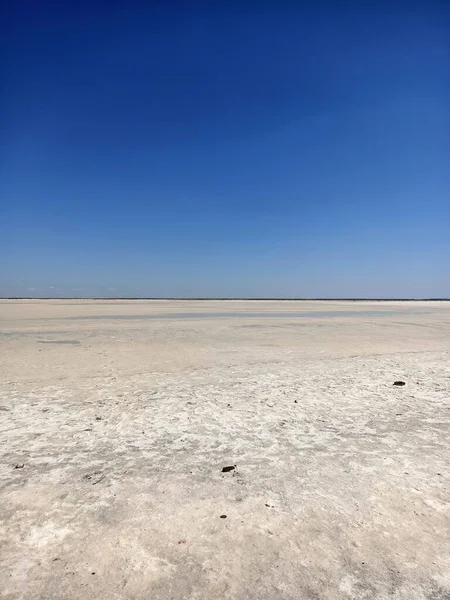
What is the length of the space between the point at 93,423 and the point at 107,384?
266cm

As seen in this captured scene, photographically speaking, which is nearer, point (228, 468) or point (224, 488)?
point (224, 488)

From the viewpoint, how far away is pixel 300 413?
6.69m

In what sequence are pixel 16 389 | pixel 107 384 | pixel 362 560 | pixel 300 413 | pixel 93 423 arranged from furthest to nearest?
pixel 107 384 → pixel 16 389 → pixel 300 413 → pixel 93 423 → pixel 362 560

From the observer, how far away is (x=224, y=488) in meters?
4.11

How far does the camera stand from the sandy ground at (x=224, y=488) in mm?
2793

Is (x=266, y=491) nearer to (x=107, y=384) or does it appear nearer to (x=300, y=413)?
(x=300, y=413)

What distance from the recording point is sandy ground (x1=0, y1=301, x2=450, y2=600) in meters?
2.79

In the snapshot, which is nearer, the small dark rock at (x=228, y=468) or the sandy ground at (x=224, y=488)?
the sandy ground at (x=224, y=488)

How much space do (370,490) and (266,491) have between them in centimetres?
109

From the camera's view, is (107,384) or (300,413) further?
(107,384)

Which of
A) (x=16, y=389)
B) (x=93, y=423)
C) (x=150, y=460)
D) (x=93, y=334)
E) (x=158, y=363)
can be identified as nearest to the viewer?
(x=150, y=460)

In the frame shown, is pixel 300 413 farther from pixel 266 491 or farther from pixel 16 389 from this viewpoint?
pixel 16 389

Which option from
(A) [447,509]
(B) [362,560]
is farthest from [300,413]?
(B) [362,560]

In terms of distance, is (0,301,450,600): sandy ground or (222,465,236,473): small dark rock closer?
(0,301,450,600): sandy ground
